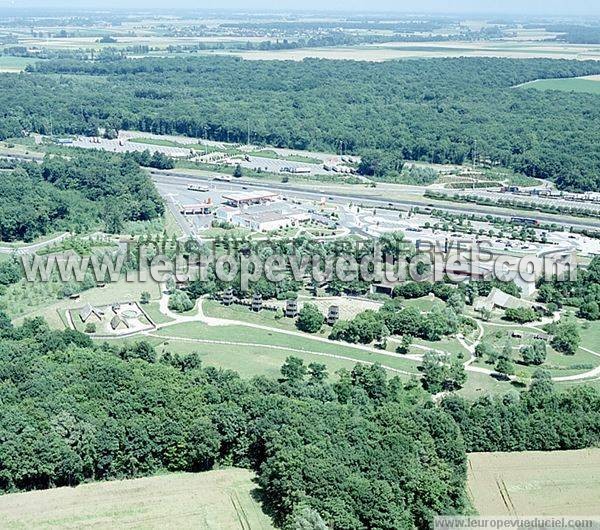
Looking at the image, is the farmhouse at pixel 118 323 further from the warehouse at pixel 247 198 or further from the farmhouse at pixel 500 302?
the warehouse at pixel 247 198

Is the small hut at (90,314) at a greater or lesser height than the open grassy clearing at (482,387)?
greater

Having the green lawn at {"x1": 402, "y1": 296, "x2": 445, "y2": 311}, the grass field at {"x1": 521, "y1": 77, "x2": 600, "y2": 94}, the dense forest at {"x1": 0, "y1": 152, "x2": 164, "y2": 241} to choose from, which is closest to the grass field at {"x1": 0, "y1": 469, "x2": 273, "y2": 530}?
the green lawn at {"x1": 402, "y1": 296, "x2": 445, "y2": 311}

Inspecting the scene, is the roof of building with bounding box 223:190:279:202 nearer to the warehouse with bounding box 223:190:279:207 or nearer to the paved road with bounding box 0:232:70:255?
the warehouse with bounding box 223:190:279:207

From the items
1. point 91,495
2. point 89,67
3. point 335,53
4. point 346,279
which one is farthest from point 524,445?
point 335,53

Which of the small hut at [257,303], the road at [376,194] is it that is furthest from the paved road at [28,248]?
the road at [376,194]

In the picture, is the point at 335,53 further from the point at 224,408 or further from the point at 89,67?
the point at 224,408
